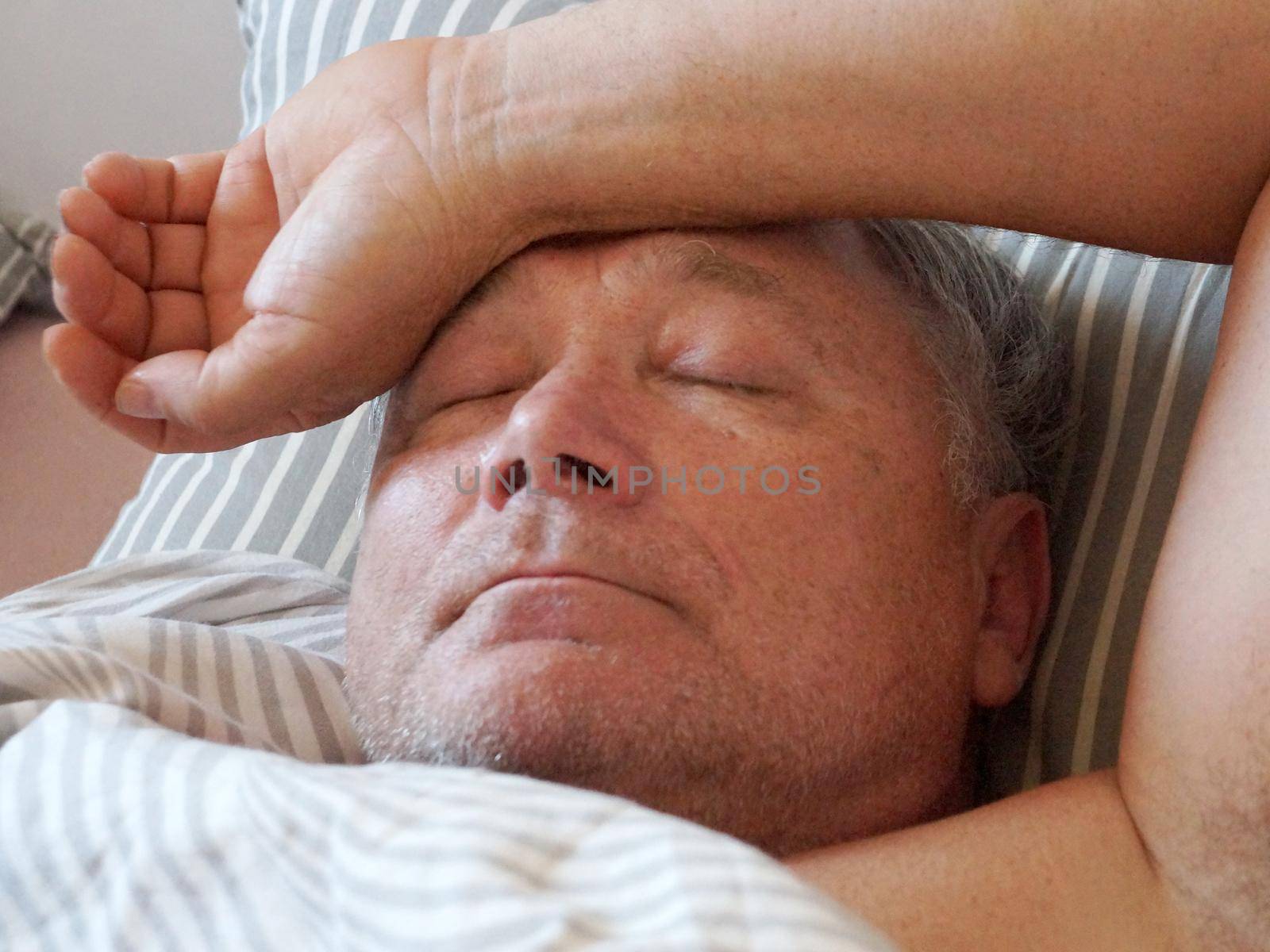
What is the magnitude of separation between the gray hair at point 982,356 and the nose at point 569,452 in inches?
11.4

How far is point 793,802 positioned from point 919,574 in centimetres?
20

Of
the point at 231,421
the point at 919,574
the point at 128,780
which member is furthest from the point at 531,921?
the point at 231,421

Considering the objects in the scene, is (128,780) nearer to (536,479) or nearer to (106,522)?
(536,479)

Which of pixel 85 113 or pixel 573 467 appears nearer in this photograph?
pixel 573 467

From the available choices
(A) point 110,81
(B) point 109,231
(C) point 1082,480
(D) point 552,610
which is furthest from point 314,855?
(A) point 110,81

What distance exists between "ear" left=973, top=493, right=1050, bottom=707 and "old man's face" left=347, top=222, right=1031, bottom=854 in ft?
0.14

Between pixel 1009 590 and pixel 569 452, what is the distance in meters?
0.46

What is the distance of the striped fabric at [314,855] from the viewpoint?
43cm

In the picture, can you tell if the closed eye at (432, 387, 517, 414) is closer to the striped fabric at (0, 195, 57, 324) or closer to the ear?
the ear

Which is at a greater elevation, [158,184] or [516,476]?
[158,184]

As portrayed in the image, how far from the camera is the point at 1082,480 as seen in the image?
3.41 feet

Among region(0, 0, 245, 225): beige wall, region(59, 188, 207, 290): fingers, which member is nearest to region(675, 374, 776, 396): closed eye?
region(59, 188, 207, 290): fingers

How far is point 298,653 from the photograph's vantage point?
973 millimetres

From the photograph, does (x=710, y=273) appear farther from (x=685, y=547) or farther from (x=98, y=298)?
Answer: (x=98, y=298)
